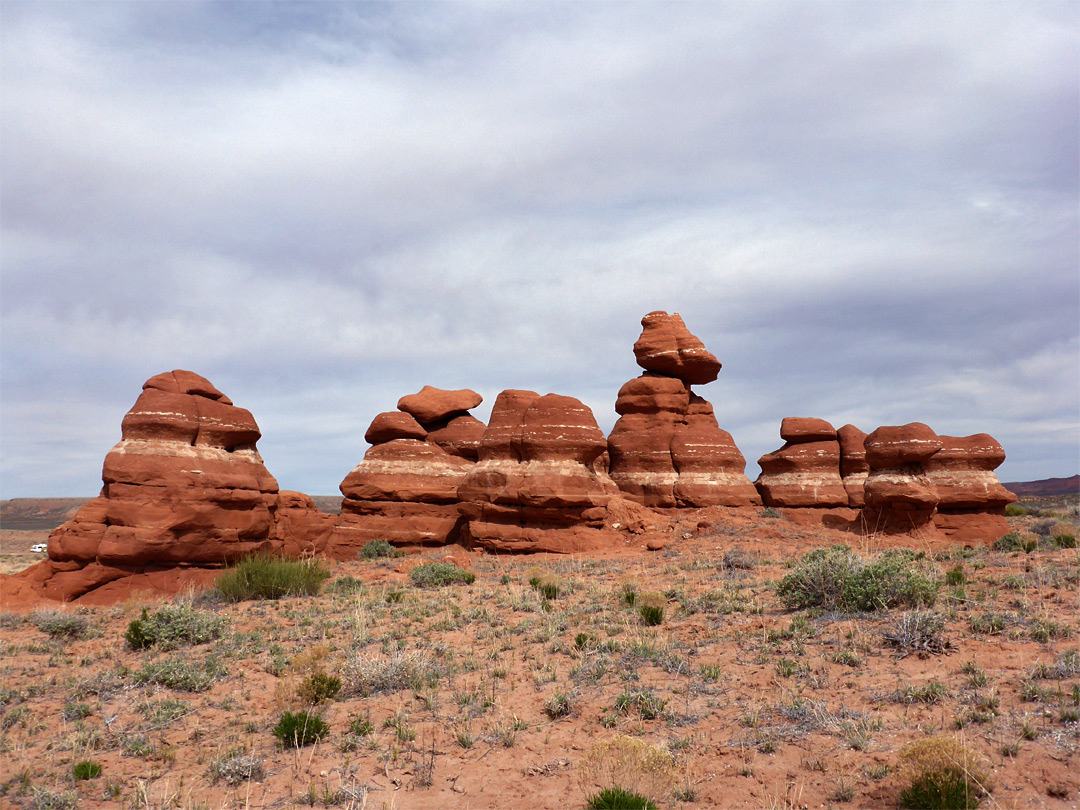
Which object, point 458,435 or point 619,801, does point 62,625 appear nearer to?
point 619,801

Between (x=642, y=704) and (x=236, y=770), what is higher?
(x=642, y=704)

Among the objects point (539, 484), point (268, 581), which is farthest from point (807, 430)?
point (268, 581)

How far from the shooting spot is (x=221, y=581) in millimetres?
17266

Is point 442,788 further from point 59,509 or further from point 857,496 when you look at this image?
point 59,509

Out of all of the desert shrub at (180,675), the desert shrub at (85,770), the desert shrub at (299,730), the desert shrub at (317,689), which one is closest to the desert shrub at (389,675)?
the desert shrub at (317,689)

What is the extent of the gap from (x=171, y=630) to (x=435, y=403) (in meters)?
21.1

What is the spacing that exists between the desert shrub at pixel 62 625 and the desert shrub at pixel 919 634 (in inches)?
570

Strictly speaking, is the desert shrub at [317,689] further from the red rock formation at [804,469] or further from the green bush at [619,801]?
the red rock formation at [804,469]

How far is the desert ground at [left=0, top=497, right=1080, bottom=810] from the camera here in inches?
258

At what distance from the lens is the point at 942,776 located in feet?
18.5

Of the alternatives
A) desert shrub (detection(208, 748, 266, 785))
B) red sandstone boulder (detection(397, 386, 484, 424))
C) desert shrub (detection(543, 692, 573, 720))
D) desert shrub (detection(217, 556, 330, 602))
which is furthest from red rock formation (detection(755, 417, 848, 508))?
desert shrub (detection(208, 748, 266, 785))

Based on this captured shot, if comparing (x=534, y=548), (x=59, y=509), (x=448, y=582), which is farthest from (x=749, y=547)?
(x=59, y=509)

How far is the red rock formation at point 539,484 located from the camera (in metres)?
25.8

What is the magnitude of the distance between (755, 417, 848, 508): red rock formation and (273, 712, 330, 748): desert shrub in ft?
104
